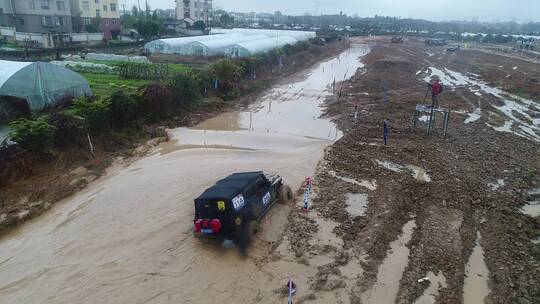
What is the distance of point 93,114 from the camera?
51.9 ft

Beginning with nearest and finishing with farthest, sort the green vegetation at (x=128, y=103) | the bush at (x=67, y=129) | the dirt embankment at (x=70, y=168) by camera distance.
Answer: the dirt embankment at (x=70, y=168) < the green vegetation at (x=128, y=103) < the bush at (x=67, y=129)

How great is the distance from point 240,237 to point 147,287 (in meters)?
2.34

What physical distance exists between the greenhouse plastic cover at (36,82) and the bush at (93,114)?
11.1 ft

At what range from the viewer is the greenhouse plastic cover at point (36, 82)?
17.8 meters

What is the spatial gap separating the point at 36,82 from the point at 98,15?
45197 millimetres

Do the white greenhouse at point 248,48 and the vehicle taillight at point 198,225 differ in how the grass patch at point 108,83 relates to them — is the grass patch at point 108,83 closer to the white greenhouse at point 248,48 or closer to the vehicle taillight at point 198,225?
the white greenhouse at point 248,48

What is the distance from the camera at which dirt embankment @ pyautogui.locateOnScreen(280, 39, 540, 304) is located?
8484 millimetres

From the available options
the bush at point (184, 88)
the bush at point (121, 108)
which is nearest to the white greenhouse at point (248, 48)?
the bush at point (184, 88)

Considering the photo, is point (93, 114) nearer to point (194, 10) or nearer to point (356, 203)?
point (356, 203)

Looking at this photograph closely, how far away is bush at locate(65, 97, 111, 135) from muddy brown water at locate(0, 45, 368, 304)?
247 centimetres

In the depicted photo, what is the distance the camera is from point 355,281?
8.55m

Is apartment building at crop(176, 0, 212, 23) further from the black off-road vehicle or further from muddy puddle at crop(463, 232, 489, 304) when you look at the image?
muddy puddle at crop(463, 232, 489, 304)

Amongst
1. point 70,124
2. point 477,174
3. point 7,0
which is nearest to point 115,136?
point 70,124

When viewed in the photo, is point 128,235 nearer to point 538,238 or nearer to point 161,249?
point 161,249
